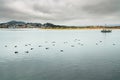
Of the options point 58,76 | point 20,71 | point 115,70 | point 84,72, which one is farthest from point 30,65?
point 115,70

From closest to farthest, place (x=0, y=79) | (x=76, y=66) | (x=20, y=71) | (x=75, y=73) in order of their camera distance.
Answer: (x=0, y=79)
(x=75, y=73)
(x=20, y=71)
(x=76, y=66)

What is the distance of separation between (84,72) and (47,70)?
23.2ft

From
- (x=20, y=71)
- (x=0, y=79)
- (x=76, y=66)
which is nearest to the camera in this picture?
(x=0, y=79)

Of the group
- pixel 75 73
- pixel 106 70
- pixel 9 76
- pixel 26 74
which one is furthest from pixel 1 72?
pixel 106 70

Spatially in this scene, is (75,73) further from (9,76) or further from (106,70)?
(9,76)

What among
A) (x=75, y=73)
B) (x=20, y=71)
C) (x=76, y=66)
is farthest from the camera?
(x=76, y=66)

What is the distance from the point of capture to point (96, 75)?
1131 inches

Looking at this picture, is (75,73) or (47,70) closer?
(75,73)

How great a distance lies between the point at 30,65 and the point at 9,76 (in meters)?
8.02

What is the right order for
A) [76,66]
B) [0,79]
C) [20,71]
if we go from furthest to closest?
[76,66] < [20,71] < [0,79]

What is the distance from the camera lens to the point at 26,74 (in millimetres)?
29875

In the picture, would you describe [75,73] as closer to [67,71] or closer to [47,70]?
[67,71]

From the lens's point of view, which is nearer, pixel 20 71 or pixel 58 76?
pixel 58 76

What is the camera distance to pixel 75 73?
29.9 metres
